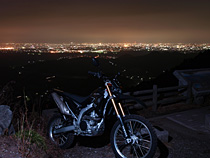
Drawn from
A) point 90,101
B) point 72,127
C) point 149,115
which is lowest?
point 149,115

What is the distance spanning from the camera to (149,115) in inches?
358

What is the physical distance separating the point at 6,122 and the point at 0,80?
277 ft

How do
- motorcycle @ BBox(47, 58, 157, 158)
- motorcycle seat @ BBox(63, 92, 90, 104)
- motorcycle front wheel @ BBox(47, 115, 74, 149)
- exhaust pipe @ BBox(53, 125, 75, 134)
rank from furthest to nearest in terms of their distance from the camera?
motorcycle front wheel @ BBox(47, 115, 74, 149)
exhaust pipe @ BBox(53, 125, 75, 134)
motorcycle seat @ BBox(63, 92, 90, 104)
motorcycle @ BBox(47, 58, 157, 158)

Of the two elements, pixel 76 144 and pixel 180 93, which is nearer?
pixel 76 144

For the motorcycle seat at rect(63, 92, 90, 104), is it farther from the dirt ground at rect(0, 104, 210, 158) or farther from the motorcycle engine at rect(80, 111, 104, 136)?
the dirt ground at rect(0, 104, 210, 158)

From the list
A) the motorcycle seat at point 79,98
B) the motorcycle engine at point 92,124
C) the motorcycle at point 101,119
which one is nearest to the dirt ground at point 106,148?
the motorcycle at point 101,119

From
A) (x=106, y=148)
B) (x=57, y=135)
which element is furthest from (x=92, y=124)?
(x=57, y=135)

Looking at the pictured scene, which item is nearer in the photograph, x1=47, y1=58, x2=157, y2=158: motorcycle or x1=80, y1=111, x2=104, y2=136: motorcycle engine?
x1=47, y1=58, x2=157, y2=158: motorcycle

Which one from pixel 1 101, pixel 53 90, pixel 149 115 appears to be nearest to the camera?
pixel 53 90

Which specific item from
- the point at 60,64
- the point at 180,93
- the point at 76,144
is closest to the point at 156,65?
the point at 60,64

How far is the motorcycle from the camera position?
4.45m

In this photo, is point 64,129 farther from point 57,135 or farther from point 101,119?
point 101,119

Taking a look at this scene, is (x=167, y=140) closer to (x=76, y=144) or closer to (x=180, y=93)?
(x=76, y=144)

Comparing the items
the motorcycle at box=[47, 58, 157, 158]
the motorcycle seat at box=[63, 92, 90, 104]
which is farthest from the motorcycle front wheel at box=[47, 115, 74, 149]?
the motorcycle seat at box=[63, 92, 90, 104]
